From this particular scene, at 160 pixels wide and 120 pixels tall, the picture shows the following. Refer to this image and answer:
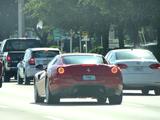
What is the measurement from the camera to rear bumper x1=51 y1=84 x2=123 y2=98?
21.0 metres

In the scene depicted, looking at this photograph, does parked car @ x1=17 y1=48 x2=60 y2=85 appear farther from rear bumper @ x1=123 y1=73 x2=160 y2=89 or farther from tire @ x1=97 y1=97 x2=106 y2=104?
tire @ x1=97 y1=97 x2=106 y2=104

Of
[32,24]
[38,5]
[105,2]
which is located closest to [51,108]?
[105,2]

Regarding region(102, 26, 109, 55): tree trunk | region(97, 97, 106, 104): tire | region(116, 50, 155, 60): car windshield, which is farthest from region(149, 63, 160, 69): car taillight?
region(102, 26, 109, 55): tree trunk

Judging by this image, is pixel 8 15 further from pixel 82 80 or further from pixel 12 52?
pixel 82 80

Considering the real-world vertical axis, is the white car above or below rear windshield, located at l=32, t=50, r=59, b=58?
below

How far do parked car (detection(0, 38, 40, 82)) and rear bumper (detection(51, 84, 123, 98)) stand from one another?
20444 millimetres

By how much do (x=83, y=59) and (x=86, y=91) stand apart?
1.00 metres

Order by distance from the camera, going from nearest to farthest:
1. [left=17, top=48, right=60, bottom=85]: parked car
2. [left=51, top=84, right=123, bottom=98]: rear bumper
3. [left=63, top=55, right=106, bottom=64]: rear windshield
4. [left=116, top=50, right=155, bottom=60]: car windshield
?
[left=51, top=84, right=123, bottom=98]: rear bumper → [left=63, top=55, right=106, bottom=64]: rear windshield → [left=116, top=50, right=155, bottom=60]: car windshield → [left=17, top=48, right=60, bottom=85]: parked car

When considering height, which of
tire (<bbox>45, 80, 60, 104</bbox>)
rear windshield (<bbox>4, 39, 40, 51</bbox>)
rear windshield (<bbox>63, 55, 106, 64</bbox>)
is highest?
rear windshield (<bbox>4, 39, 40, 51</bbox>)

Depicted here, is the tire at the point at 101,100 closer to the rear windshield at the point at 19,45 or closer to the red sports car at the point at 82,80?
the red sports car at the point at 82,80

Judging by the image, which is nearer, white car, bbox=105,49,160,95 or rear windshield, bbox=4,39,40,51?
white car, bbox=105,49,160,95

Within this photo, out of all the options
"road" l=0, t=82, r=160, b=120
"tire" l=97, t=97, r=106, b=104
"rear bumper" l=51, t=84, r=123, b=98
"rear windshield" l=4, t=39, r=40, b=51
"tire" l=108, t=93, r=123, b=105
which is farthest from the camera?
"rear windshield" l=4, t=39, r=40, b=51

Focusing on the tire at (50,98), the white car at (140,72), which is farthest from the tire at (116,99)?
the white car at (140,72)

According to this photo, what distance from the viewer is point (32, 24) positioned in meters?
85.3
